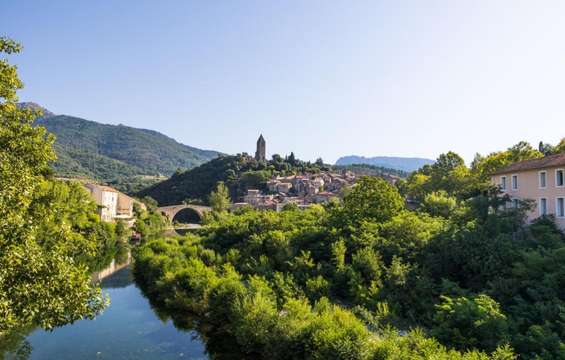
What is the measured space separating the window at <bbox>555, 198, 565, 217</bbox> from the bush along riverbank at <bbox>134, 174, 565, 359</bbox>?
3.40 feet

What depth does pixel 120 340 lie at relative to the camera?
792 inches

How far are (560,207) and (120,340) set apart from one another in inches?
1089

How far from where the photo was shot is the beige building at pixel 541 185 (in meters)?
26.3

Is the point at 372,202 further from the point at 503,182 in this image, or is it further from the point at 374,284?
the point at 503,182

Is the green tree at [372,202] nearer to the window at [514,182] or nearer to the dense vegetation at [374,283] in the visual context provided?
the dense vegetation at [374,283]

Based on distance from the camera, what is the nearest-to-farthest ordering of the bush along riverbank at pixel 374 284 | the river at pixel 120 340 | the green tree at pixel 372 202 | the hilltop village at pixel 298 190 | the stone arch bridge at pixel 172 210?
the bush along riverbank at pixel 374 284 < the river at pixel 120 340 < the green tree at pixel 372 202 < the stone arch bridge at pixel 172 210 < the hilltop village at pixel 298 190

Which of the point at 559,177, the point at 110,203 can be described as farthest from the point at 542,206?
the point at 110,203

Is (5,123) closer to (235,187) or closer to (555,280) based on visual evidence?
(555,280)

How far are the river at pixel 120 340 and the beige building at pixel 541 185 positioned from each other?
2390 centimetres

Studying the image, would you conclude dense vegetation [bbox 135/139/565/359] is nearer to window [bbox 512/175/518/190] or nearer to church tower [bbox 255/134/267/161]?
window [bbox 512/175/518/190]

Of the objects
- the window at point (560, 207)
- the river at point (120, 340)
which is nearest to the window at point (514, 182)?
the window at point (560, 207)

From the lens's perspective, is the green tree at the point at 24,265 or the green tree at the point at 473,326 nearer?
the green tree at the point at 24,265

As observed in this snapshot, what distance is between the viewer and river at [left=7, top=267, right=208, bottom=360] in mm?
17959

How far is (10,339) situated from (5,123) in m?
13.1
